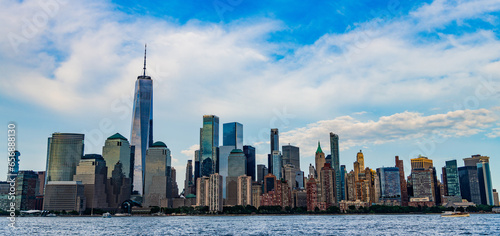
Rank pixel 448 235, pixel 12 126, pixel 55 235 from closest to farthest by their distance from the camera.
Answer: pixel 12 126, pixel 448 235, pixel 55 235

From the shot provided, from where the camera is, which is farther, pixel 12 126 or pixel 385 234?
pixel 385 234

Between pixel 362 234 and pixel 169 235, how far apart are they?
54400 millimetres

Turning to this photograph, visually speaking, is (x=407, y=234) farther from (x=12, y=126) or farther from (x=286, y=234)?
(x=12, y=126)

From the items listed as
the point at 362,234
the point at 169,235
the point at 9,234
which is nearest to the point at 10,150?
the point at 169,235

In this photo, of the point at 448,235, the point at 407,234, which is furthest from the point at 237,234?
the point at 448,235

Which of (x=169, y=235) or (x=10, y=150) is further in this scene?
(x=169, y=235)

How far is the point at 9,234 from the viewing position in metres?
129

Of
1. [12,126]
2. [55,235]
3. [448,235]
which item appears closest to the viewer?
[12,126]

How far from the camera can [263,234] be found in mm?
124688

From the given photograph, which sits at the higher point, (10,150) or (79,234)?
(10,150)

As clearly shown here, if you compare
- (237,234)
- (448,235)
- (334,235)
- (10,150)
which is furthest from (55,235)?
(448,235)

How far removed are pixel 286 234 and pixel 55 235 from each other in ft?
221

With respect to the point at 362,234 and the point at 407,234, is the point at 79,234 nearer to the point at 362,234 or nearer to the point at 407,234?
→ the point at 362,234

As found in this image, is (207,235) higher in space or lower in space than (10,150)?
lower
